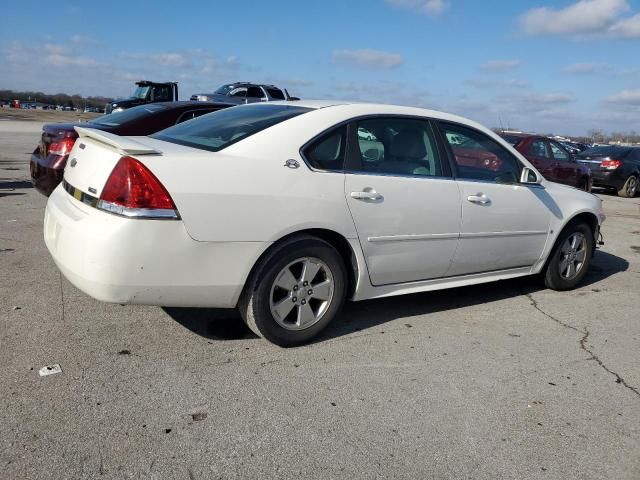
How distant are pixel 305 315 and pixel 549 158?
34.2 ft

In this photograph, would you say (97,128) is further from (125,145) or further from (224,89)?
(224,89)

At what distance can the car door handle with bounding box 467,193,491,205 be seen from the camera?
449 cm

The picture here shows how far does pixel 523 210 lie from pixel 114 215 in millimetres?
3311

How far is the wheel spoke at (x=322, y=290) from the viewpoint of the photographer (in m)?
3.81

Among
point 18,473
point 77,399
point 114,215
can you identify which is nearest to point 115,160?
point 114,215

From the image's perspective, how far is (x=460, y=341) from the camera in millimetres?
4129

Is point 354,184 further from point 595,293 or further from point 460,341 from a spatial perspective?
point 595,293

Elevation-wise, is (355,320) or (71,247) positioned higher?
(71,247)

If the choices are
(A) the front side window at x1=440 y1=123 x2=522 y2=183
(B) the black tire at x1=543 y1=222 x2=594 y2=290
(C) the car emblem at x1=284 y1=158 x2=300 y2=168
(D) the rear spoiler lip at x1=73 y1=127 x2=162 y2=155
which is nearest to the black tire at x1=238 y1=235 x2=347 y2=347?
(C) the car emblem at x1=284 y1=158 x2=300 y2=168

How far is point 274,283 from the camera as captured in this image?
3611mm

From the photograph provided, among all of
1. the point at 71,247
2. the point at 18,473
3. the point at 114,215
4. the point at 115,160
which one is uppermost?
the point at 115,160

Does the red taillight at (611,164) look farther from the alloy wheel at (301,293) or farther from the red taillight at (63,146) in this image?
the alloy wheel at (301,293)

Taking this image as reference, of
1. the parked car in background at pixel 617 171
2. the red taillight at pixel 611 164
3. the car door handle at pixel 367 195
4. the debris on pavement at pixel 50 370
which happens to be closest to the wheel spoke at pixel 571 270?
the car door handle at pixel 367 195

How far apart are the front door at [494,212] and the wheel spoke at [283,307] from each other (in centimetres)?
147
